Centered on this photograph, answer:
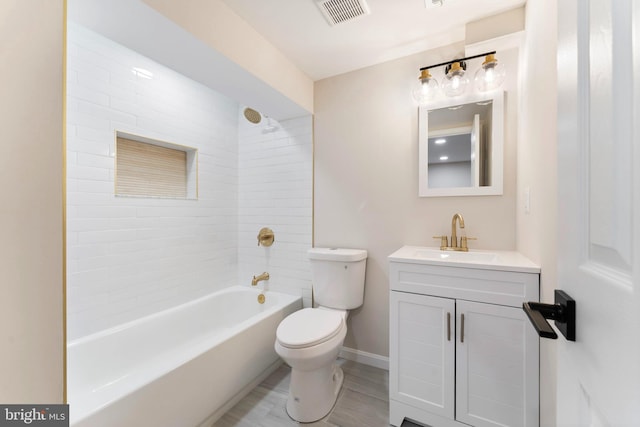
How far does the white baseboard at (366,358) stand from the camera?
2.00 m

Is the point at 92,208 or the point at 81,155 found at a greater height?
the point at 81,155

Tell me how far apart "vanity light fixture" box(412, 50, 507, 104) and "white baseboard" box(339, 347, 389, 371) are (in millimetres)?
1996

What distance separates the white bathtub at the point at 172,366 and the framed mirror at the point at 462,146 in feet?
5.11

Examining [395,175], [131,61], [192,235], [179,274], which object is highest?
[131,61]

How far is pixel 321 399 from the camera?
1.55m

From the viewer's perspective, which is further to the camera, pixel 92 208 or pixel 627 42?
pixel 92 208

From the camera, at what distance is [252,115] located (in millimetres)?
2480

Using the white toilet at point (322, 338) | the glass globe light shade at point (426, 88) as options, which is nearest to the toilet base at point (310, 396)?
the white toilet at point (322, 338)

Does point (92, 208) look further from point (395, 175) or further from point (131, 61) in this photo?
point (395, 175)

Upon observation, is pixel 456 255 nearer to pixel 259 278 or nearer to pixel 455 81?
pixel 455 81

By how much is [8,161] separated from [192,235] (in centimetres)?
163

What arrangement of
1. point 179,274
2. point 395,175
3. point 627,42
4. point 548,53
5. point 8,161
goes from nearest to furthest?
point 627,42 → point 8,161 → point 548,53 → point 395,175 → point 179,274

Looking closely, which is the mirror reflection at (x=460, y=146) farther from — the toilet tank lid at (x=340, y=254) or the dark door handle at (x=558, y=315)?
the dark door handle at (x=558, y=315)

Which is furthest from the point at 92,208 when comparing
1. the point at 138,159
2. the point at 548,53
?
Answer: the point at 548,53
